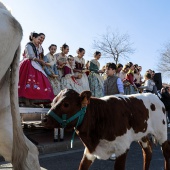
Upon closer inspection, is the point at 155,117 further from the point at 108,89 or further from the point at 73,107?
the point at 108,89

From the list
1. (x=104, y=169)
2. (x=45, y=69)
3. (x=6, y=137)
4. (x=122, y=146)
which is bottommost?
(x=104, y=169)

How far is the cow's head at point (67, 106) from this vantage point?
10.7 feet

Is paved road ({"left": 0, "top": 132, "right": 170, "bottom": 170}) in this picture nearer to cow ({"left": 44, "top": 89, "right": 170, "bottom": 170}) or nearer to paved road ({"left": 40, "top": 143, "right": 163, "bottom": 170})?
paved road ({"left": 40, "top": 143, "right": 163, "bottom": 170})

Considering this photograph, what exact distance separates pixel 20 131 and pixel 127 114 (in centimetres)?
153

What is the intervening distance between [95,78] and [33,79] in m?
2.70

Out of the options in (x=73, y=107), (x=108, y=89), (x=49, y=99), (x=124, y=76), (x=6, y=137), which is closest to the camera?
(x=6, y=137)

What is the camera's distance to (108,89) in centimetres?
664

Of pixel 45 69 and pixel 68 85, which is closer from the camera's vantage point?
pixel 45 69

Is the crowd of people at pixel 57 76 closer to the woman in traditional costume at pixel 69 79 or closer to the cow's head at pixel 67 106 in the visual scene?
the woman in traditional costume at pixel 69 79

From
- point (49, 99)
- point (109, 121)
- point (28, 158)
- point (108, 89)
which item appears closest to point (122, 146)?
point (109, 121)

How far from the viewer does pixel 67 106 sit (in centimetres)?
330

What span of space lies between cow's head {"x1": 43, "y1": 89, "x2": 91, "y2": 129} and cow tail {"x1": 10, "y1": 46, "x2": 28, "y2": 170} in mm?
768

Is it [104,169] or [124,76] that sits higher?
[124,76]

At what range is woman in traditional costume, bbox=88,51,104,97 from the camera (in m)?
8.95
